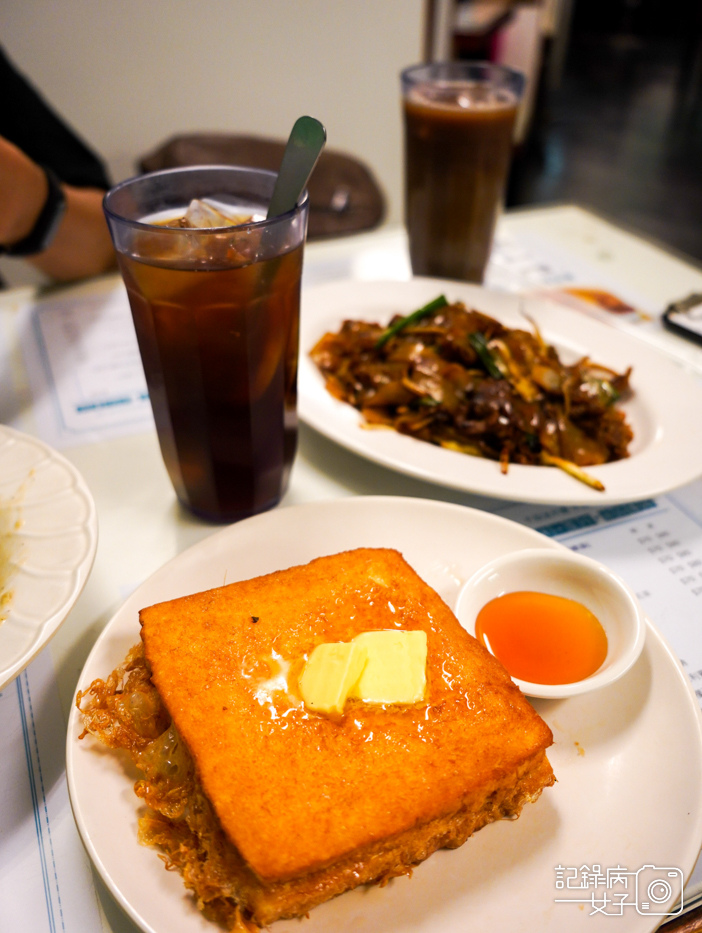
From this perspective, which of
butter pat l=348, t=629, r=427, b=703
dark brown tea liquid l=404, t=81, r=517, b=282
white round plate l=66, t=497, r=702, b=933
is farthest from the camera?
dark brown tea liquid l=404, t=81, r=517, b=282

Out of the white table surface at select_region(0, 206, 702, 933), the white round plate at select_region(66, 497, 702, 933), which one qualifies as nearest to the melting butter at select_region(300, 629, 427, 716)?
the white round plate at select_region(66, 497, 702, 933)

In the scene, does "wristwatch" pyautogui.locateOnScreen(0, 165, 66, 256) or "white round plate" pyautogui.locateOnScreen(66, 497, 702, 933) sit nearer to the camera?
"white round plate" pyautogui.locateOnScreen(66, 497, 702, 933)

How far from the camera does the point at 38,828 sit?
0.83m

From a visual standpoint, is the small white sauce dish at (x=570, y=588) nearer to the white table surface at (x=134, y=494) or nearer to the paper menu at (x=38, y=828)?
the white table surface at (x=134, y=494)

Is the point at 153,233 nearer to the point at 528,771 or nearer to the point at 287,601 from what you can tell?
the point at 287,601

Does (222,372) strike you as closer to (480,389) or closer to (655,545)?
(480,389)

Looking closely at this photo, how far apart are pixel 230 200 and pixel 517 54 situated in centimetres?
699

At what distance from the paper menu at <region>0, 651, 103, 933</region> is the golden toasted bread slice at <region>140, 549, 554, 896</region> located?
0.21 meters

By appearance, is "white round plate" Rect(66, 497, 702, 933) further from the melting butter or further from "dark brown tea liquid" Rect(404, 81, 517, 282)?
"dark brown tea liquid" Rect(404, 81, 517, 282)

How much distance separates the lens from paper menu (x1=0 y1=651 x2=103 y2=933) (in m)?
0.75

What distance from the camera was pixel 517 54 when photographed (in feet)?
Result: 22.1

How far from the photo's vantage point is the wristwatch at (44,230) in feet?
6.48

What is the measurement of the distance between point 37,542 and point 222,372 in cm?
39

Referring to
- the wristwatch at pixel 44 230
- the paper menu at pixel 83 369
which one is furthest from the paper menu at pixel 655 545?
the wristwatch at pixel 44 230
